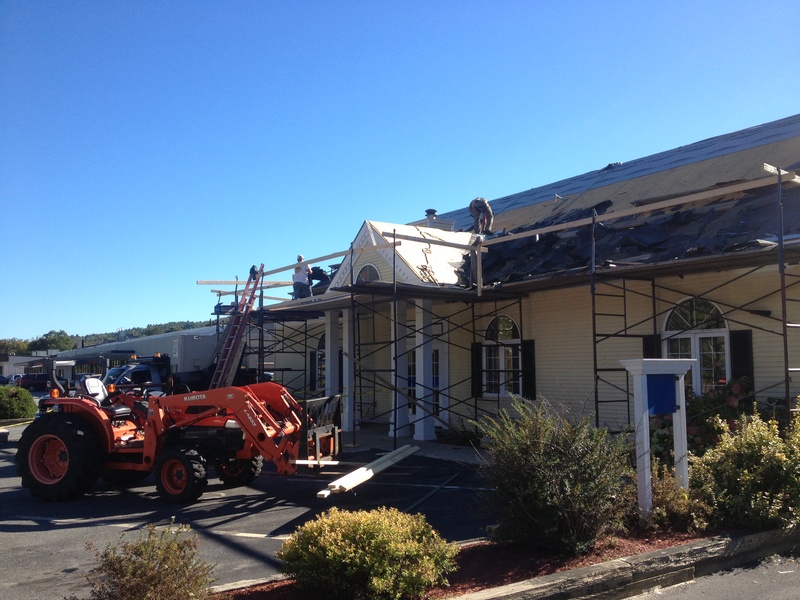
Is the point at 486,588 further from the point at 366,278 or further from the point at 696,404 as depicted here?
the point at 366,278

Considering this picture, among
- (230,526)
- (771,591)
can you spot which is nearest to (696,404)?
(771,591)

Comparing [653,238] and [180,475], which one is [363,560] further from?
[653,238]

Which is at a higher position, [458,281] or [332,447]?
[458,281]

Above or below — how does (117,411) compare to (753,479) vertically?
above

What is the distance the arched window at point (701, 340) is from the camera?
11.8 meters

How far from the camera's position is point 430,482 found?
11.0m

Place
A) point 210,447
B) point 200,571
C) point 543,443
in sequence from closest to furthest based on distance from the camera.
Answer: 1. point 200,571
2. point 543,443
3. point 210,447

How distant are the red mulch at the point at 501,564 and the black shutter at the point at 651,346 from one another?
6.19m

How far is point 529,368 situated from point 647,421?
7875 millimetres

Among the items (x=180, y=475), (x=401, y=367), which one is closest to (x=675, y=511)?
(x=180, y=475)

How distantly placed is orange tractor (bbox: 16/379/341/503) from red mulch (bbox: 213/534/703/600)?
3.58 m

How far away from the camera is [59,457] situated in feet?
34.4

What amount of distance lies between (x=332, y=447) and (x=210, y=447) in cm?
174

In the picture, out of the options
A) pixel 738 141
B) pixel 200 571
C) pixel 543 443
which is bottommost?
pixel 200 571
